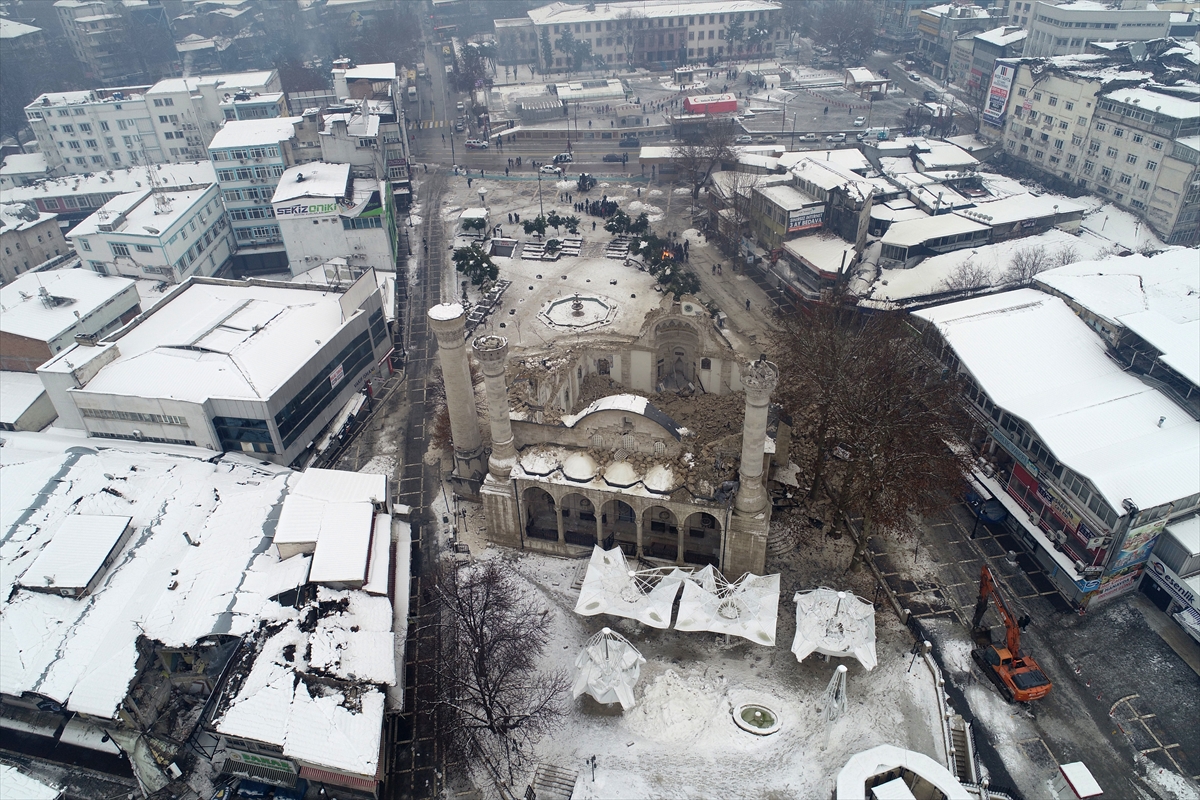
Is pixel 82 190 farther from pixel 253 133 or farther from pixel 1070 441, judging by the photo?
pixel 1070 441

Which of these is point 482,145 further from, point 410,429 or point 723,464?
point 723,464

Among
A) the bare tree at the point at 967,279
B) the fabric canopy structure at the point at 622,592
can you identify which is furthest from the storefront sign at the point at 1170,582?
the bare tree at the point at 967,279

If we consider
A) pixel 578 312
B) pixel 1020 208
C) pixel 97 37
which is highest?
pixel 97 37

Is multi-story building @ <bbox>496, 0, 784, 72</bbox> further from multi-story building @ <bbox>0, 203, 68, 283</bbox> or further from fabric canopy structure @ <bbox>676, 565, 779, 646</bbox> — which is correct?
fabric canopy structure @ <bbox>676, 565, 779, 646</bbox>

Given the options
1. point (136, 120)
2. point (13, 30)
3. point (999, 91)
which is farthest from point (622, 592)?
point (13, 30)

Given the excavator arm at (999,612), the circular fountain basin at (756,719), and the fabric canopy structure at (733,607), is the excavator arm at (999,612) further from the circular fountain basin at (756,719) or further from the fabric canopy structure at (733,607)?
the circular fountain basin at (756,719)

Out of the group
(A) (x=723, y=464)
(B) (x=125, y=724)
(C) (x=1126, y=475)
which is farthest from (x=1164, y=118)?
(B) (x=125, y=724)
